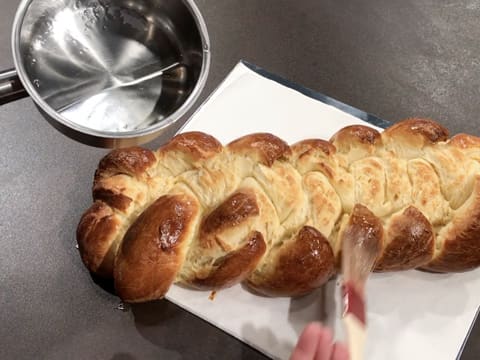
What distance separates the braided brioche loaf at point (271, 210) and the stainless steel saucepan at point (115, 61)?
6cm

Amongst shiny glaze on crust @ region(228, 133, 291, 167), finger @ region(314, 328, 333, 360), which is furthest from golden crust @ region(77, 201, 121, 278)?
finger @ region(314, 328, 333, 360)

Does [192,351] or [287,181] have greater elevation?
[287,181]

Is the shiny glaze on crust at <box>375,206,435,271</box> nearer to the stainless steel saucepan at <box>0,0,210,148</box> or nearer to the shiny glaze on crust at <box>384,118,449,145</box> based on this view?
the shiny glaze on crust at <box>384,118,449,145</box>

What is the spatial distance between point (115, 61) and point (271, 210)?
34 centimetres

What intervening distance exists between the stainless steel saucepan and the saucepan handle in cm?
3

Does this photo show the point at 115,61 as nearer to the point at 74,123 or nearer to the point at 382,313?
the point at 74,123

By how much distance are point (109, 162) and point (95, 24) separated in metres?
0.22

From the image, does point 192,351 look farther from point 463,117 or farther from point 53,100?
point 463,117

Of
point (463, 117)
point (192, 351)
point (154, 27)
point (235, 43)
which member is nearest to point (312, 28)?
point (235, 43)

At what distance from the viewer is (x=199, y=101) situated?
1122 mm

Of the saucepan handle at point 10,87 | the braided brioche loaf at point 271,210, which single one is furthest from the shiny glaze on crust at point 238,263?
the saucepan handle at point 10,87

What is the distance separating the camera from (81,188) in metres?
1.02

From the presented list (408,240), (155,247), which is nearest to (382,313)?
(408,240)

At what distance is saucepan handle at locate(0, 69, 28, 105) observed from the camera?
→ 0.75m
